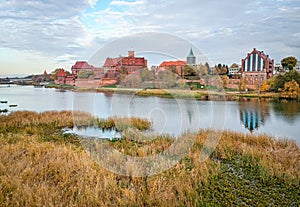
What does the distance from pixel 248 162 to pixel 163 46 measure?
4.95m

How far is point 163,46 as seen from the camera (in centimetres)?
902

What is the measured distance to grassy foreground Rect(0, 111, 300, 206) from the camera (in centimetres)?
471

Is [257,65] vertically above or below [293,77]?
above

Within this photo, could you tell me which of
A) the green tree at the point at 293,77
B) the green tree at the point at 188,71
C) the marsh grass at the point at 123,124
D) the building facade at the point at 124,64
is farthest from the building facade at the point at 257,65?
the building facade at the point at 124,64

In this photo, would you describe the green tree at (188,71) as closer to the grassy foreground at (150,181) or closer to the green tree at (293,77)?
the grassy foreground at (150,181)

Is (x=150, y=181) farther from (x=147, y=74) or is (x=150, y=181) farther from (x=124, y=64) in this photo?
(x=147, y=74)

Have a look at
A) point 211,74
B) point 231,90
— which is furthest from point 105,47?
point 231,90

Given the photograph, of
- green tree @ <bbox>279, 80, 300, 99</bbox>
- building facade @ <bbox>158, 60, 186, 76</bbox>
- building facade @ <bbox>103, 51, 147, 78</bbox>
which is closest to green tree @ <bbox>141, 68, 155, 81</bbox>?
building facade @ <bbox>103, 51, 147, 78</bbox>

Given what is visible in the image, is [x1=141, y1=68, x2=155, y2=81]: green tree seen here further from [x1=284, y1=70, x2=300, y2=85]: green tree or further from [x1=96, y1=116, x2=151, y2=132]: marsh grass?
[x1=284, y1=70, x2=300, y2=85]: green tree

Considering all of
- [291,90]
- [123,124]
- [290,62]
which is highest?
[290,62]

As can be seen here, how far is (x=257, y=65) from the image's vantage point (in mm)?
58688

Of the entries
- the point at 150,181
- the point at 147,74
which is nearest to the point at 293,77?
the point at 147,74

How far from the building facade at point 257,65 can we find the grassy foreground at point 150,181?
53401 millimetres

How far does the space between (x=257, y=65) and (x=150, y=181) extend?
60191 mm
